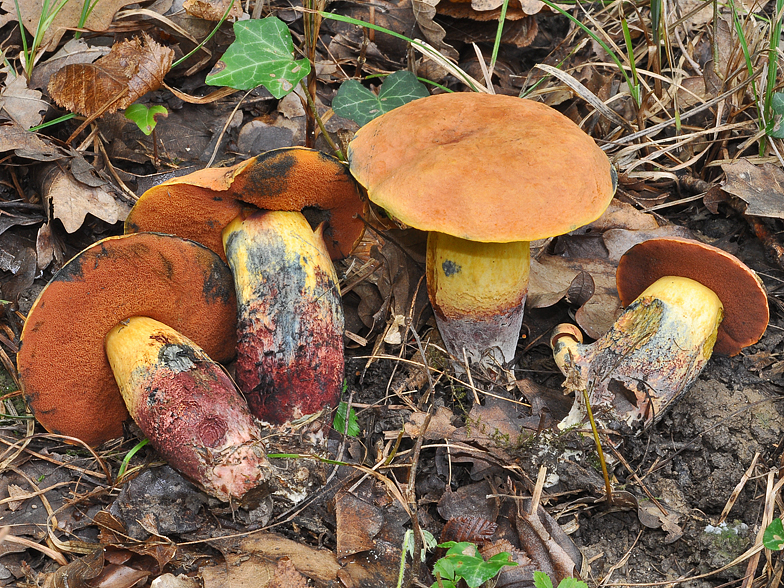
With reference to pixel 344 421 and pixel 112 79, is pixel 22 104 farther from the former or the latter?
pixel 344 421

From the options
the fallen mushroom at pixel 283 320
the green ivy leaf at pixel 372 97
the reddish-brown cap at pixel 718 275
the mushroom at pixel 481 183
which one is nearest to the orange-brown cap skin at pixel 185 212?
→ the fallen mushroom at pixel 283 320

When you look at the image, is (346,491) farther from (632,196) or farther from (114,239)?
(632,196)

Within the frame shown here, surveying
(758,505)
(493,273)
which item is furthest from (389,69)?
(758,505)

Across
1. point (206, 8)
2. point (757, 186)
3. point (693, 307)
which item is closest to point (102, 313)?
point (206, 8)

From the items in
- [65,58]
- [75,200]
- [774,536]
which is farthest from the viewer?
[65,58]

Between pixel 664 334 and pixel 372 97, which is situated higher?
pixel 372 97

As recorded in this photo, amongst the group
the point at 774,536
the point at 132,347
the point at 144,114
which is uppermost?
the point at 144,114

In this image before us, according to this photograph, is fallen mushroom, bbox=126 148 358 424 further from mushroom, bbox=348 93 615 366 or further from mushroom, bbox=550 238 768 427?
mushroom, bbox=550 238 768 427
